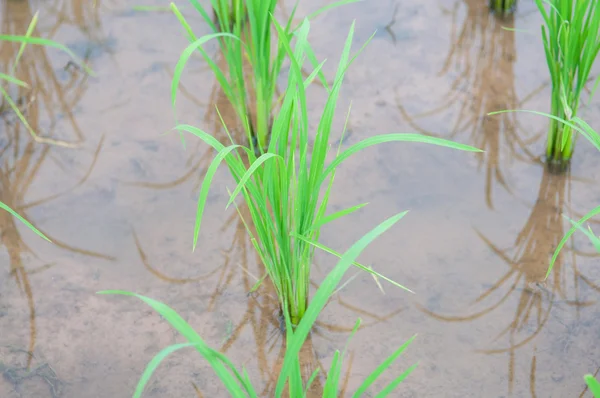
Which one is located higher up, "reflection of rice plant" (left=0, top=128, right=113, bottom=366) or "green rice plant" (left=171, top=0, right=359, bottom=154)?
"green rice plant" (left=171, top=0, right=359, bottom=154)

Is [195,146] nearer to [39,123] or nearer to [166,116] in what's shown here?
[166,116]

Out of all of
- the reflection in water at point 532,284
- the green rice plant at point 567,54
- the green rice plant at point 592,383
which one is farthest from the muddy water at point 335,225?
the green rice plant at point 592,383

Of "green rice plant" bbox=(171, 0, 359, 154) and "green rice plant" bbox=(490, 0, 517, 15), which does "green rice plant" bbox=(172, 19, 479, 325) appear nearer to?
"green rice plant" bbox=(171, 0, 359, 154)

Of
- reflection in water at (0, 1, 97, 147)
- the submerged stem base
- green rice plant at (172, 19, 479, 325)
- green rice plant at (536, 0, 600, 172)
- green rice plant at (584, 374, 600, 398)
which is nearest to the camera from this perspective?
green rice plant at (584, 374, 600, 398)

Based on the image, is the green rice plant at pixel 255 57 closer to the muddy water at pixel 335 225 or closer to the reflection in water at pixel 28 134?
the muddy water at pixel 335 225

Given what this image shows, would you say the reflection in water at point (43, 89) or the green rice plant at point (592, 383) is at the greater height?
the reflection in water at point (43, 89)

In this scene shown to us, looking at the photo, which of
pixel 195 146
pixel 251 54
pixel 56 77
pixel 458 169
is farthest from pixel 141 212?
pixel 458 169

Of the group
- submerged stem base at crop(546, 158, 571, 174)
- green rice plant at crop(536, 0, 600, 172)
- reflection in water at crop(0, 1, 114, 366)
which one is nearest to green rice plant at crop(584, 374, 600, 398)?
green rice plant at crop(536, 0, 600, 172)

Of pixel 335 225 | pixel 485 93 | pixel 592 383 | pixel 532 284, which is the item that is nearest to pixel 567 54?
pixel 485 93

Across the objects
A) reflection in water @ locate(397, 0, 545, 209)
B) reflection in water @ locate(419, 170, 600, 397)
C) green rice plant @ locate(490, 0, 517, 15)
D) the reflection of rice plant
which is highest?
green rice plant @ locate(490, 0, 517, 15)
